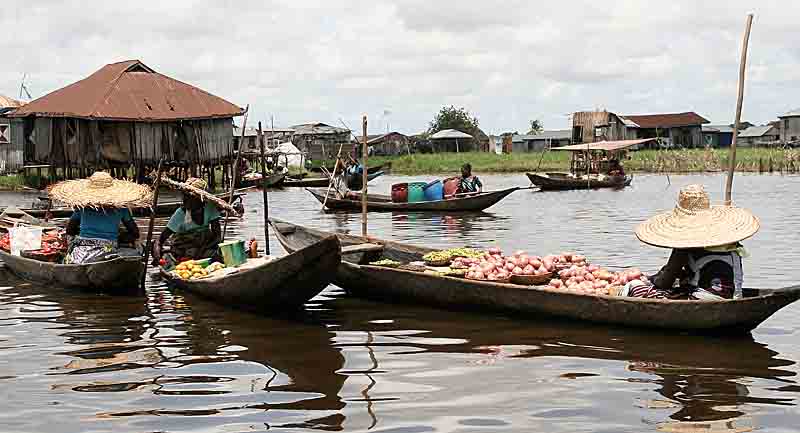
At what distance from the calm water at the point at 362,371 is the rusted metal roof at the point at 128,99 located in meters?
12.6

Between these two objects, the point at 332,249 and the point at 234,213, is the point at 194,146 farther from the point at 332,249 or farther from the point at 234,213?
the point at 332,249

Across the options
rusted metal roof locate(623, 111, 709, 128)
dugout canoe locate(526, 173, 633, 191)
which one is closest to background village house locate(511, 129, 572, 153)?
rusted metal roof locate(623, 111, 709, 128)

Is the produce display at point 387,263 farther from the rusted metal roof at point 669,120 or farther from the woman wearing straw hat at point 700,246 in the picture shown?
the rusted metal roof at point 669,120

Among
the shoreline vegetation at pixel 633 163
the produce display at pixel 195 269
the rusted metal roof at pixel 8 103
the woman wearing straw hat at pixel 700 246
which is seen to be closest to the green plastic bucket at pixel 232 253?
the produce display at pixel 195 269

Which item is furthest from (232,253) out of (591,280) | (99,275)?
(591,280)

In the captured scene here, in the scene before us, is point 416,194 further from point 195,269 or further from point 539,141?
point 539,141

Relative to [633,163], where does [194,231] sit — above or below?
below

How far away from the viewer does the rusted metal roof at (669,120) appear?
5306 centimetres

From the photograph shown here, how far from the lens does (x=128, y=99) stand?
21.7 meters

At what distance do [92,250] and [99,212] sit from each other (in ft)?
1.15

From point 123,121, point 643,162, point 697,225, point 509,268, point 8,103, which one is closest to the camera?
point 697,225

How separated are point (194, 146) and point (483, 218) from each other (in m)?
7.71

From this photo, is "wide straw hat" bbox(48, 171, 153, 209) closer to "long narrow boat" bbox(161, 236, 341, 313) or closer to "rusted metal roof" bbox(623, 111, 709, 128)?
"long narrow boat" bbox(161, 236, 341, 313)

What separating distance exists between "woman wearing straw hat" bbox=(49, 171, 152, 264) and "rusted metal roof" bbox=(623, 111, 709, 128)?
46.2 meters
